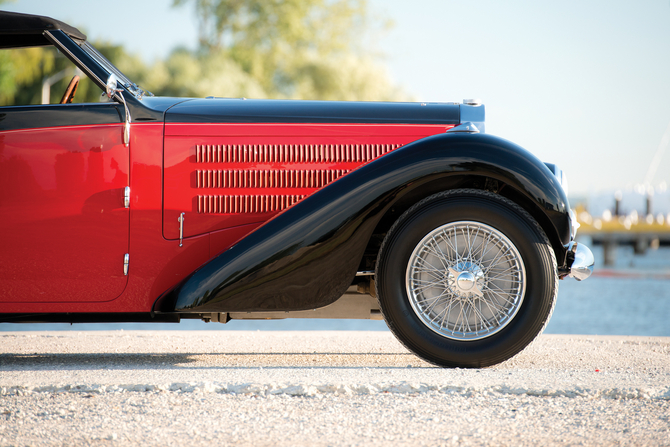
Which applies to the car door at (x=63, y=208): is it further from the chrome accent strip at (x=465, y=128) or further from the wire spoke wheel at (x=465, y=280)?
the chrome accent strip at (x=465, y=128)

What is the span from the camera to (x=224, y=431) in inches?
90.4

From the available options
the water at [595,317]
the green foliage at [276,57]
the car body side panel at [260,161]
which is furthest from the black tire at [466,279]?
the green foliage at [276,57]

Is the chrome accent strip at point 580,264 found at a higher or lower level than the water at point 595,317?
higher

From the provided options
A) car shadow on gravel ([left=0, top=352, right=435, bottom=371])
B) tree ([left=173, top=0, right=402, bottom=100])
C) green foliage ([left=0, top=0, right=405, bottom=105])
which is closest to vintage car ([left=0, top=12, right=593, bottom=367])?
car shadow on gravel ([left=0, top=352, right=435, bottom=371])

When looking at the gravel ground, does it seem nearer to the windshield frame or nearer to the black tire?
the black tire

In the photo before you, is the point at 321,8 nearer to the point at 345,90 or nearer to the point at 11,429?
the point at 345,90

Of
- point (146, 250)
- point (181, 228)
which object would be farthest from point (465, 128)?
point (146, 250)

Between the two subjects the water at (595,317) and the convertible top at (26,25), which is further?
the water at (595,317)

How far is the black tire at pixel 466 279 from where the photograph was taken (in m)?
3.12

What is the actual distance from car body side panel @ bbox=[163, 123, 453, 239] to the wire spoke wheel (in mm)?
697

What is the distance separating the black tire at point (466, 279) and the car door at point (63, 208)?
152 cm

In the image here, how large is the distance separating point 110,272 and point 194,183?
68 cm

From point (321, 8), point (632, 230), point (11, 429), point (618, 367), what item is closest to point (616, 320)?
point (618, 367)

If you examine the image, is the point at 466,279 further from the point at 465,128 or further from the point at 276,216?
the point at 276,216
